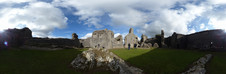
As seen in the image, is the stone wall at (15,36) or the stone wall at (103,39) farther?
the stone wall at (103,39)

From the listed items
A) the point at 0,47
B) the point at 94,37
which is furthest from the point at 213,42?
the point at 0,47

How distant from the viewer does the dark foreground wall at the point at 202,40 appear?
3022cm

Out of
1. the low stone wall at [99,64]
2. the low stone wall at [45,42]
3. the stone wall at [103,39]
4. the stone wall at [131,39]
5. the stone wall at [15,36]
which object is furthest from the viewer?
the stone wall at [131,39]

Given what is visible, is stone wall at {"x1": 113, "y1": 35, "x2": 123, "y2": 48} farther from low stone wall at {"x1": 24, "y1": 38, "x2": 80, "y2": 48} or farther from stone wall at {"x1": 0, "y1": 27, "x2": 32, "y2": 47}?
stone wall at {"x1": 0, "y1": 27, "x2": 32, "y2": 47}

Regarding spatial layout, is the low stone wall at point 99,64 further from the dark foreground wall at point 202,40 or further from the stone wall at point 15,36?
the dark foreground wall at point 202,40

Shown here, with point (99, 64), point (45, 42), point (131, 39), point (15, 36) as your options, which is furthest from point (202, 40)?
point (15, 36)

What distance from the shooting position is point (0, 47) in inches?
954

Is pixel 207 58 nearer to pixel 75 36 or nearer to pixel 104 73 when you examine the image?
pixel 104 73

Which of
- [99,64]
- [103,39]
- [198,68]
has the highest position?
[103,39]

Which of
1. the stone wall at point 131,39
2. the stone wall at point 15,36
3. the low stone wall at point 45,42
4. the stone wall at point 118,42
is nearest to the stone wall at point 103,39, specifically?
the stone wall at point 118,42

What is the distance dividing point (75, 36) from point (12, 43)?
2235 centimetres

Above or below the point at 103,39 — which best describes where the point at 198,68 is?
below

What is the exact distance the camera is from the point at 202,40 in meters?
35.2

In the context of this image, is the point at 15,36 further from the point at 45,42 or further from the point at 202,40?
the point at 202,40
